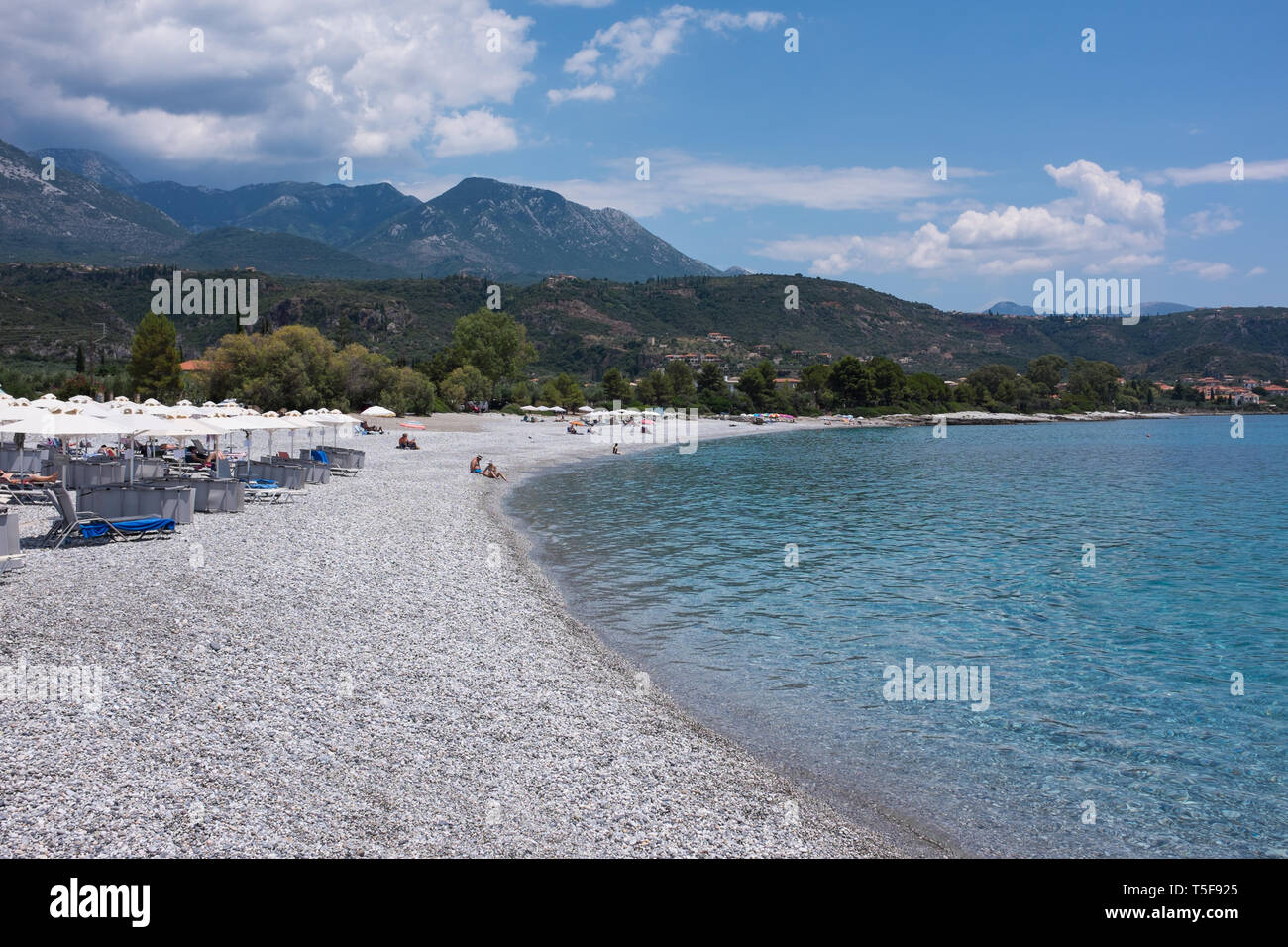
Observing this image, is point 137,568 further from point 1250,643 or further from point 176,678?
point 1250,643

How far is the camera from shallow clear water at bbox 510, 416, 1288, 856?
335 inches

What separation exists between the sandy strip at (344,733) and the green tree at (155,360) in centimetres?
5420

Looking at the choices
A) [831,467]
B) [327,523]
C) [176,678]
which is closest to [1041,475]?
[831,467]

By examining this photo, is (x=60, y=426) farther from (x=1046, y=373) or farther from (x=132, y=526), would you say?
(x=1046, y=373)

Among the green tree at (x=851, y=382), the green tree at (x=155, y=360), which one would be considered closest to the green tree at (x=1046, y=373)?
the green tree at (x=851, y=382)

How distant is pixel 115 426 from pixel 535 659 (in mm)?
12015

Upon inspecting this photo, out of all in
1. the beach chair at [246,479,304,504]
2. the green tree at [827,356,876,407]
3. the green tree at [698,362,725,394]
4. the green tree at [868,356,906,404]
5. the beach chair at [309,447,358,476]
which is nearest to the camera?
the beach chair at [246,479,304,504]

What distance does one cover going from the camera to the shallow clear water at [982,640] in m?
8.51

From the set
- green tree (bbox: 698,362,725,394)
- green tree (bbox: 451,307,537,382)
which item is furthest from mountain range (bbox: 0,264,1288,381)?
green tree (bbox: 698,362,725,394)

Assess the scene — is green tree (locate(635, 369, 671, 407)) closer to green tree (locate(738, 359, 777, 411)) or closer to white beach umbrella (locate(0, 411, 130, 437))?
green tree (locate(738, 359, 777, 411))

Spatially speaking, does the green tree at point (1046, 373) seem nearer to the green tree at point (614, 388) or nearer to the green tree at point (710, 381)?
the green tree at point (710, 381)

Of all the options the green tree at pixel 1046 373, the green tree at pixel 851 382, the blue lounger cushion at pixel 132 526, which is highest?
the green tree at pixel 1046 373

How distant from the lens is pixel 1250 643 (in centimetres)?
1491

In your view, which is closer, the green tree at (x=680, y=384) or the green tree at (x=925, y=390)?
the green tree at (x=680, y=384)
